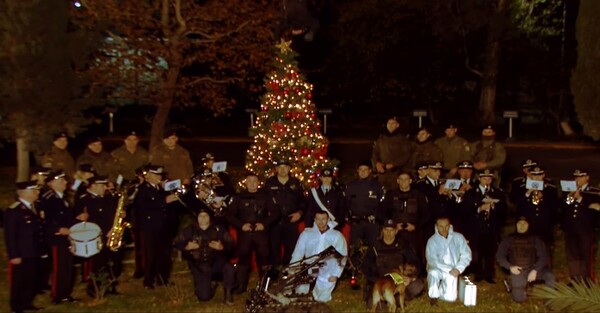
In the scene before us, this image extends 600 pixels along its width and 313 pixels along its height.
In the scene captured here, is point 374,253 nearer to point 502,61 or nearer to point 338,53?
point 338,53

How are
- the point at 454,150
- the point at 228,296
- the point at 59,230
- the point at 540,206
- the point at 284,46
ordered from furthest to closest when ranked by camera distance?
the point at 284,46, the point at 454,150, the point at 540,206, the point at 228,296, the point at 59,230

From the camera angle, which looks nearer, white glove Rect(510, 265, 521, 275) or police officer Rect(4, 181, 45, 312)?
police officer Rect(4, 181, 45, 312)

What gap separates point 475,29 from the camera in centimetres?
3334

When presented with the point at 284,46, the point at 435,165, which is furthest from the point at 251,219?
the point at 284,46

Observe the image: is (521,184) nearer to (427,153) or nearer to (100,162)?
(427,153)

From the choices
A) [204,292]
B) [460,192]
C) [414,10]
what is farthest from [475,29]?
[204,292]

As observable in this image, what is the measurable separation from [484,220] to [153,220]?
15.5ft

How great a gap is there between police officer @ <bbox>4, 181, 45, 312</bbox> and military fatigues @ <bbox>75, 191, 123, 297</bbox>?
898 mm

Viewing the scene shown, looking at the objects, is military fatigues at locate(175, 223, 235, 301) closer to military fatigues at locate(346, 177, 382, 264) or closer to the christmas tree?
military fatigues at locate(346, 177, 382, 264)

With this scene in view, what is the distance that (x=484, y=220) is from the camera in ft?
37.6

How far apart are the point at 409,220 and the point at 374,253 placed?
1.15m

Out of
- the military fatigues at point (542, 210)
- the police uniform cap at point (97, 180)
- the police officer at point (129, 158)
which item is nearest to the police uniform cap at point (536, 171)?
the military fatigues at point (542, 210)

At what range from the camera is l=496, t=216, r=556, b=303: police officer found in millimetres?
10328

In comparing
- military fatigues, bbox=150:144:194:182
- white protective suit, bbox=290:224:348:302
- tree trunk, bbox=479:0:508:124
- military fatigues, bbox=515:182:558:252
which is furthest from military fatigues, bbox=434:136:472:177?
tree trunk, bbox=479:0:508:124
